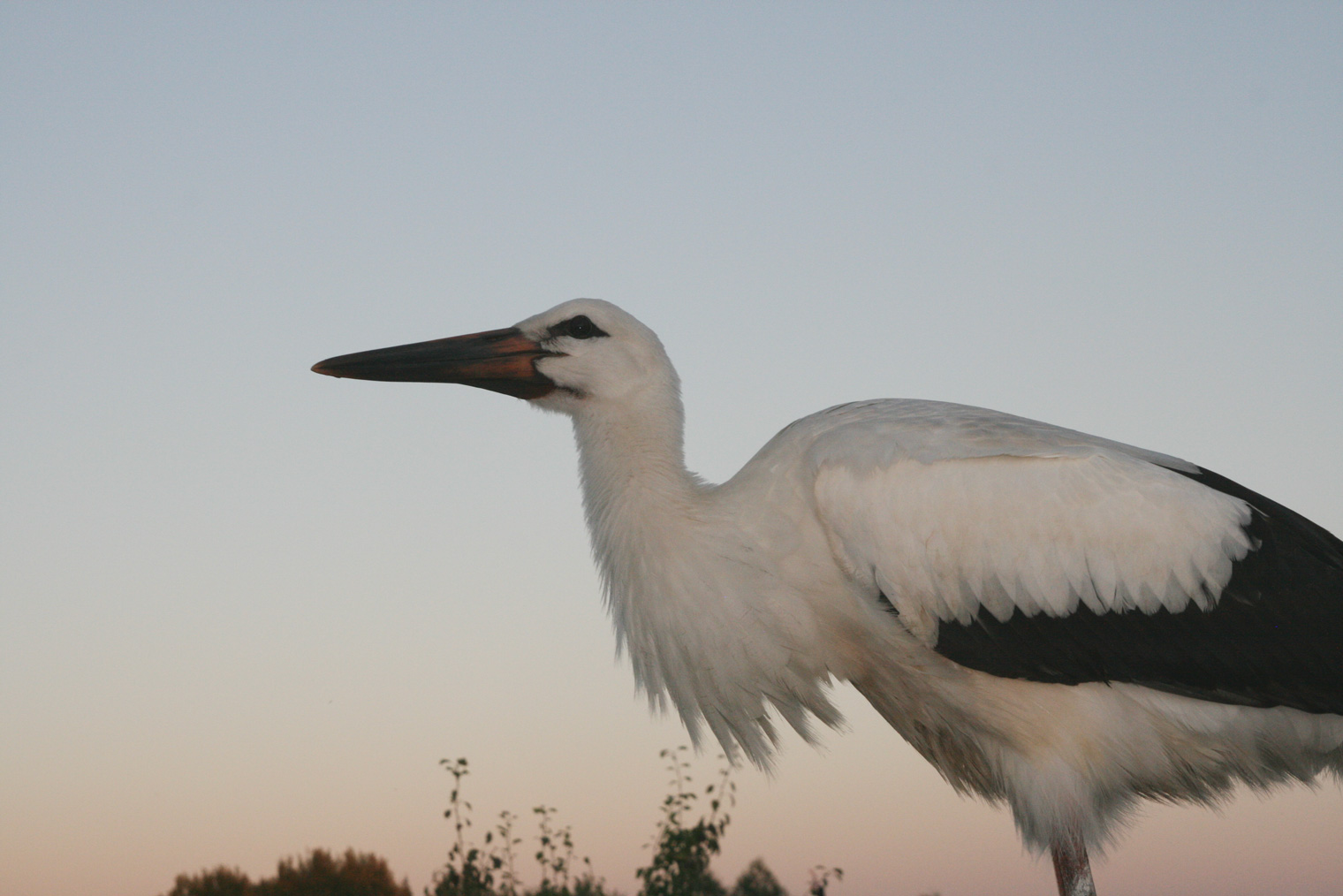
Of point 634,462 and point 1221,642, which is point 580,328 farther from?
point 1221,642

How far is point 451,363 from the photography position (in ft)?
16.3

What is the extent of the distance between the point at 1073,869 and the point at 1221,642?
0.98 meters

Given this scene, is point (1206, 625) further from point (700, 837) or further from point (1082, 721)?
point (700, 837)

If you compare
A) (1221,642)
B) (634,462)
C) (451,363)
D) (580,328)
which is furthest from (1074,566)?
(451,363)

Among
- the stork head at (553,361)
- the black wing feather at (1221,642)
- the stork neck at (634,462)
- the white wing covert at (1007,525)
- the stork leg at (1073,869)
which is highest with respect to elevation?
the stork head at (553,361)

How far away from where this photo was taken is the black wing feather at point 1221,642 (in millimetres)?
4207

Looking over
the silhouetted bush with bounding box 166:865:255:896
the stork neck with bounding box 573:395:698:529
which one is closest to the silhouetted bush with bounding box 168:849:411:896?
the silhouetted bush with bounding box 166:865:255:896

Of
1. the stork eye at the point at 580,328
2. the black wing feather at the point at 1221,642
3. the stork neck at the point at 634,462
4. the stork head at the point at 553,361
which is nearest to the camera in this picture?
the black wing feather at the point at 1221,642

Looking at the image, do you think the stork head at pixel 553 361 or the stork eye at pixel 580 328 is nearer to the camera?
the stork head at pixel 553 361

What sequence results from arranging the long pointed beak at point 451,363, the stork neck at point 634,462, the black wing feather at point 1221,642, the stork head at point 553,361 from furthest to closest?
1. the long pointed beak at point 451,363
2. the stork head at point 553,361
3. the stork neck at point 634,462
4. the black wing feather at point 1221,642

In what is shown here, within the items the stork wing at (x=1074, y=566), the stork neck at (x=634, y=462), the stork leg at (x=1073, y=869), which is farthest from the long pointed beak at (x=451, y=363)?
the stork leg at (x=1073, y=869)

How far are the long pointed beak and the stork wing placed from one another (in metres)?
1.34

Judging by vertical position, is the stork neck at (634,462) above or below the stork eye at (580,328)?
below

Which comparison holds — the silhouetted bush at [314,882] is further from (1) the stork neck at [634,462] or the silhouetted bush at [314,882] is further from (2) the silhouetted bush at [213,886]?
(1) the stork neck at [634,462]
